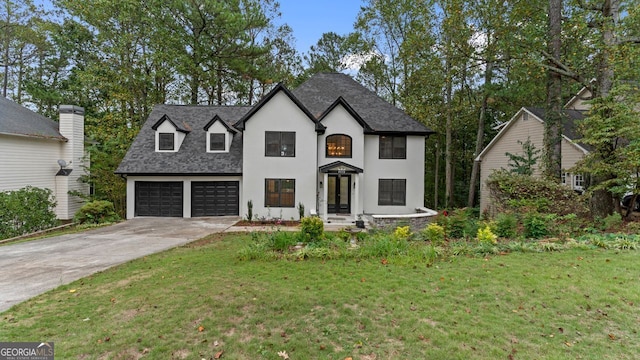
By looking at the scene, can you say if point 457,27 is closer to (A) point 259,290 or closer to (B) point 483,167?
(B) point 483,167

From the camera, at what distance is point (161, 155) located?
53.1 ft

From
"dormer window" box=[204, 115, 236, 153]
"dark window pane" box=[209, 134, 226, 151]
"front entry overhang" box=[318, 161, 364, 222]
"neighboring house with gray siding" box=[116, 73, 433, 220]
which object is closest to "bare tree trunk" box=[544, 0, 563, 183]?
"neighboring house with gray siding" box=[116, 73, 433, 220]

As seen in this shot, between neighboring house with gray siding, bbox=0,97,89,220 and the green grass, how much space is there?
12.6 meters

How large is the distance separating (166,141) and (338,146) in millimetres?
9580

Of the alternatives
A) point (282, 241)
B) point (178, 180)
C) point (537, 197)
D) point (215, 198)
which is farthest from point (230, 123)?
point (537, 197)

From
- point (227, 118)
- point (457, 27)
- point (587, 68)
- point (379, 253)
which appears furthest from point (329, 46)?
point (379, 253)

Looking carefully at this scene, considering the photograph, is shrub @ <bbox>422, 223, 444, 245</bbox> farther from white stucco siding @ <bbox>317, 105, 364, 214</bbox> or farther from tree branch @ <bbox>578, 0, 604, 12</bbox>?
tree branch @ <bbox>578, 0, 604, 12</bbox>

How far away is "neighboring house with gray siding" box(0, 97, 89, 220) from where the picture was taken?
1390cm

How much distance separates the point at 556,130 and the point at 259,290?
48.6ft

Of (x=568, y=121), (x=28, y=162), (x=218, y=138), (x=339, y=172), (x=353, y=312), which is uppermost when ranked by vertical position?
(x=568, y=121)

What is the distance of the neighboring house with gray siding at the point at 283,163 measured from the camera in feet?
49.2

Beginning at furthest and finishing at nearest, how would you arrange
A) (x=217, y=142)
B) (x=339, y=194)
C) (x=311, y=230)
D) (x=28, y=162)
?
(x=217, y=142) → (x=339, y=194) → (x=28, y=162) → (x=311, y=230)

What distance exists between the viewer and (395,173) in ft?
53.8

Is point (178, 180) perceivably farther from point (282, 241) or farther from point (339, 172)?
point (282, 241)
